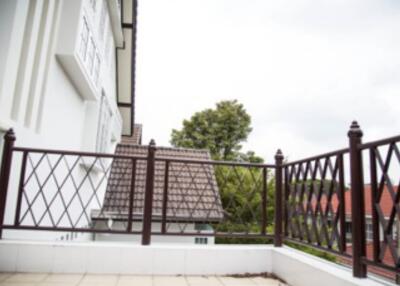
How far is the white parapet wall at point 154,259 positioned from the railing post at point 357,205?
0.45 meters

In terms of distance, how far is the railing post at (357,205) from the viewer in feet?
5.97

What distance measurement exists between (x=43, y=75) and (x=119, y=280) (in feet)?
7.56

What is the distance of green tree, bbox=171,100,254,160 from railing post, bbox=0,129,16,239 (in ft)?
57.7

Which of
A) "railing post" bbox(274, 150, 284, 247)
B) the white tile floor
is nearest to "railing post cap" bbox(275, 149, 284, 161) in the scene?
"railing post" bbox(274, 150, 284, 247)

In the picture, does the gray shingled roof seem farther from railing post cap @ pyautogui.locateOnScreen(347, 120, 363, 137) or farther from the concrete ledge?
railing post cap @ pyautogui.locateOnScreen(347, 120, 363, 137)

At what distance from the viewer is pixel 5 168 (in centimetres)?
254

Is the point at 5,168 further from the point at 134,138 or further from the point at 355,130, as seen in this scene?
the point at 134,138

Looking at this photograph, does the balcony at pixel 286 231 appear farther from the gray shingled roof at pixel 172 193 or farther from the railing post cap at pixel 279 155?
the gray shingled roof at pixel 172 193

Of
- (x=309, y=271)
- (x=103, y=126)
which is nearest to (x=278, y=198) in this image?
(x=309, y=271)

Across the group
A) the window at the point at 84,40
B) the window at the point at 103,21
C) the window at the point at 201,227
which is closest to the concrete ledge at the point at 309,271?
the window at the point at 201,227

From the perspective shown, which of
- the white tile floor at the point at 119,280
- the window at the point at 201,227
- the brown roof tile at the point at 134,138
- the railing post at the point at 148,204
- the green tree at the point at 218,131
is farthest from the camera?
the green tree at the point at 218,131

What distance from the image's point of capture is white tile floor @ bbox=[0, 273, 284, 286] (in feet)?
7.52

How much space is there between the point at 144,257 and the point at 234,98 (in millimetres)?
19805

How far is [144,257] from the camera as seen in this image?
2.68m
